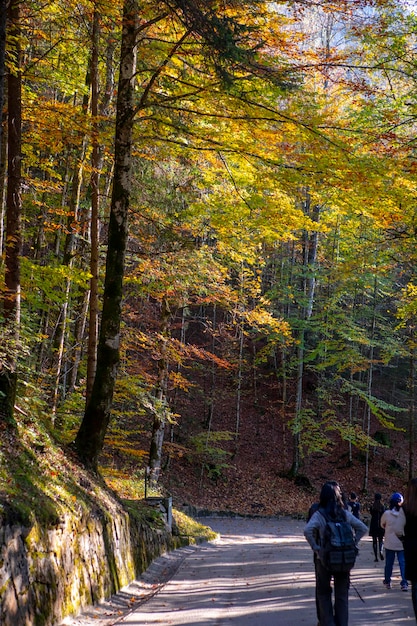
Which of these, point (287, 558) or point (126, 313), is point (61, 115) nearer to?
point (126, 313)

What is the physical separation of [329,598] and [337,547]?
0.69 metres

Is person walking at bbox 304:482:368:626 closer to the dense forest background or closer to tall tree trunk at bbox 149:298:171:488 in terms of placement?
the dense forest background

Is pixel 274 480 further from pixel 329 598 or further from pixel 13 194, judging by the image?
pixel 13 194

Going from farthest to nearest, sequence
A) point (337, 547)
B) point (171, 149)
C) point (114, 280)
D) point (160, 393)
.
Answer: point (160, 393) < point (171, 149) < point (114, 280) < point (337, 547)

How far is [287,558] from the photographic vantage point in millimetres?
11438

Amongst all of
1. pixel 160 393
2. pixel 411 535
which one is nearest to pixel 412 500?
pixel 411 535

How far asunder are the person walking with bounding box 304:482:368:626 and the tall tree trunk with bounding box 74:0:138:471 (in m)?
4.50

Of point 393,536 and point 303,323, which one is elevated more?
point 303,323

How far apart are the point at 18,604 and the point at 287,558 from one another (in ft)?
26.5

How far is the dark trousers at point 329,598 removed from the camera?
5.17 metres

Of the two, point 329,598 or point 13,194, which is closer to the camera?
point 329,598

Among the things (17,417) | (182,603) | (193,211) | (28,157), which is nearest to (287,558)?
(182,603)

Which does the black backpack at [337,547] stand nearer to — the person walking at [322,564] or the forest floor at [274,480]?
the person walking at [322,564]

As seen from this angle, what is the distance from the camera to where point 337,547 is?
5027 millimetres
